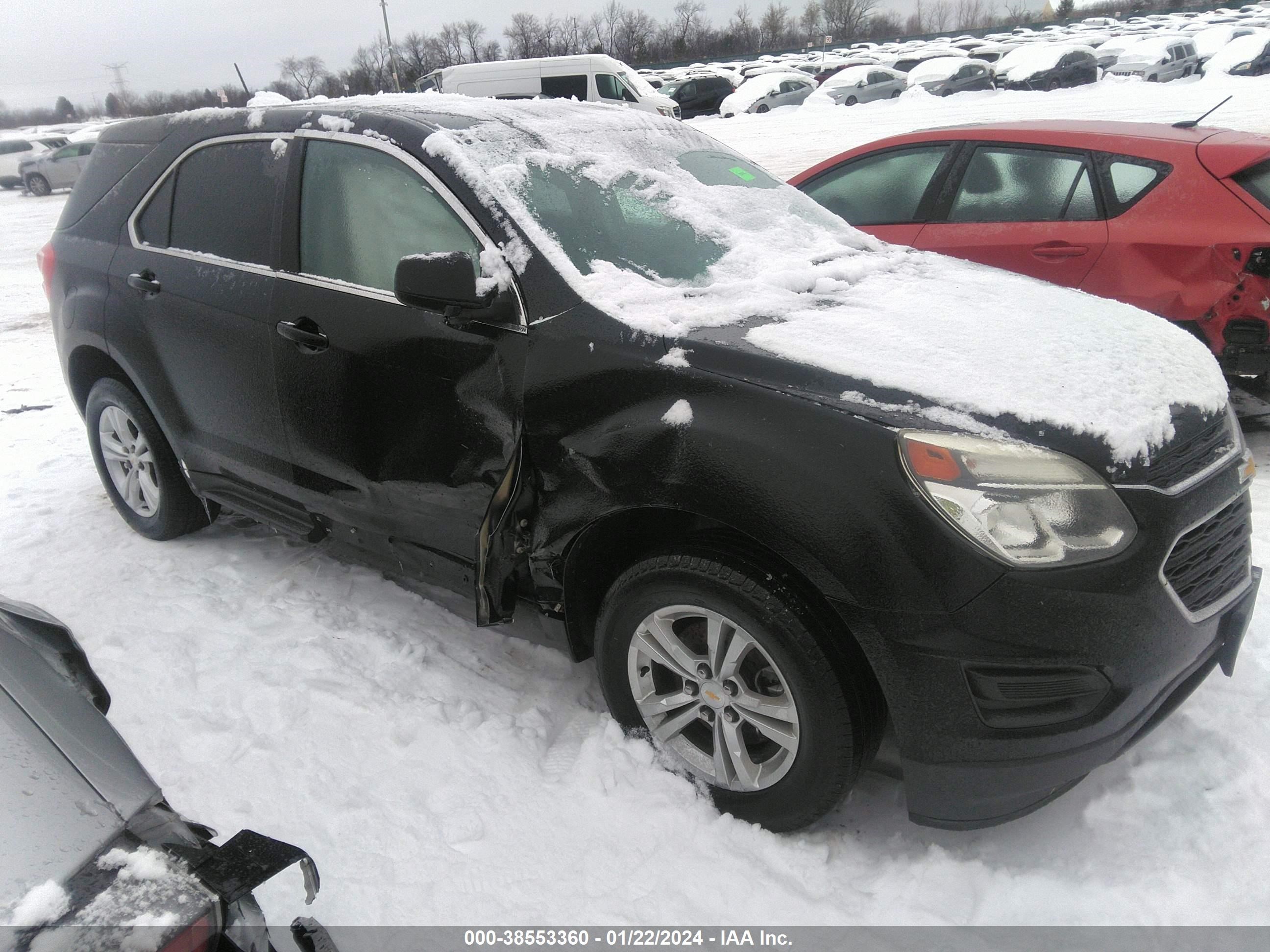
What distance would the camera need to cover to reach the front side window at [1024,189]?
4.57m

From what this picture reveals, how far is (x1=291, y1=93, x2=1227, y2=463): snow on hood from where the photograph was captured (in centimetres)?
208

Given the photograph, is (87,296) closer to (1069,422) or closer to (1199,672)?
(1069,422)

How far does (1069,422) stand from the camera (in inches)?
76.7

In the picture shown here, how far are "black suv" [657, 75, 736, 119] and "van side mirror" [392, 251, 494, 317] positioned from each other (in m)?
28.9

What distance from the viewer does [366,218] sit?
2.86m

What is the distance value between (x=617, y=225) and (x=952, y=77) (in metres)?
31.2

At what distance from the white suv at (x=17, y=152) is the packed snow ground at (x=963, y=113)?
61.9 feet

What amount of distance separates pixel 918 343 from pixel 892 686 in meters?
0.87

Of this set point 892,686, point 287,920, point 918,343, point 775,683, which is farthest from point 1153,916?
point 287,920

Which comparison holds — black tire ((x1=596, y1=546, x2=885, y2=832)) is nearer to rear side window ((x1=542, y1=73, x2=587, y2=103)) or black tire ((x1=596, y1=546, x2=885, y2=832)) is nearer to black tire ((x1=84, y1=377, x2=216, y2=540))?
black tire ((x1=84, y1=377, x2=216, y2=540))

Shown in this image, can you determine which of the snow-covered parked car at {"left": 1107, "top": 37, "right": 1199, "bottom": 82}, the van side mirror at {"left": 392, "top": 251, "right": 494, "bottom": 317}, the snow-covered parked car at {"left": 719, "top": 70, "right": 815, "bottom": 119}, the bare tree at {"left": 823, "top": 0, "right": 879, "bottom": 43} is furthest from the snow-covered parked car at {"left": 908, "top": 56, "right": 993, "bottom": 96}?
the bare tree at {"left": 823, "top": 0, "right": 879, "bottom": 43}

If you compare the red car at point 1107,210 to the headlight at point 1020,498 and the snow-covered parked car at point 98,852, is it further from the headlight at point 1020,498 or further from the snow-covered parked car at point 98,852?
the snow-covered parked car at point 98,852

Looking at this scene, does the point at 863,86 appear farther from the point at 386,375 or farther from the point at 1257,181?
the point at 386,375

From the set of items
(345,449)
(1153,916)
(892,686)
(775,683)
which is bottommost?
(1153,916)
